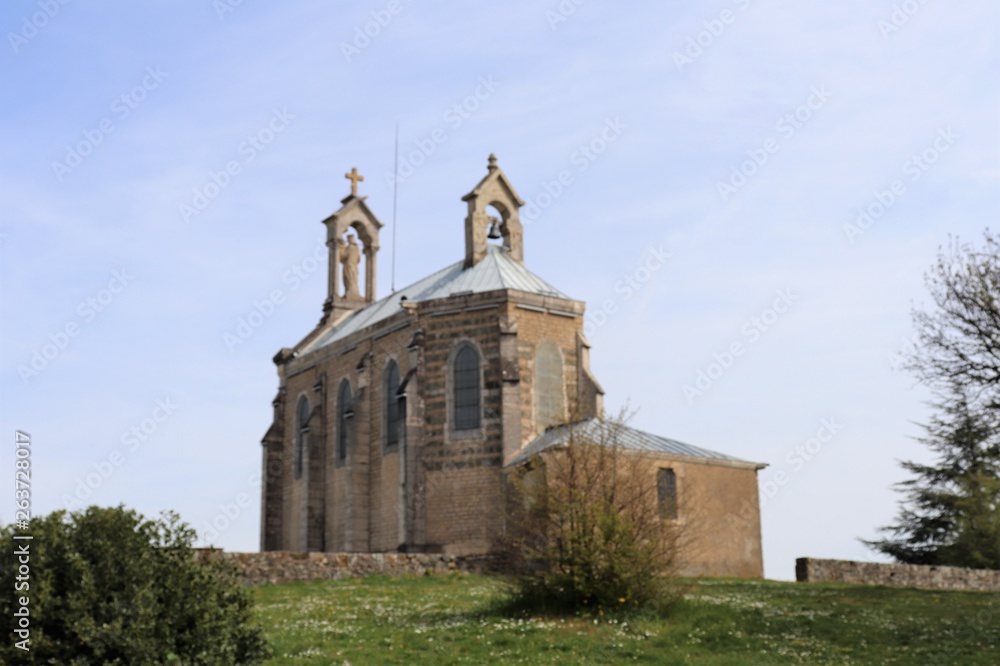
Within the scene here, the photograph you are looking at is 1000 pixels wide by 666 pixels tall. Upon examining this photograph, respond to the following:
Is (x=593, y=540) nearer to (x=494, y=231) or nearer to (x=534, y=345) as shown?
(x=534, y=345)

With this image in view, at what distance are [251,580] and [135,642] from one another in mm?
15451

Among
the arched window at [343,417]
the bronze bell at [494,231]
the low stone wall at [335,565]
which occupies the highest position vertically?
the bronze bell at [494,231]

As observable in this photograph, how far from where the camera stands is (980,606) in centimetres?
2430

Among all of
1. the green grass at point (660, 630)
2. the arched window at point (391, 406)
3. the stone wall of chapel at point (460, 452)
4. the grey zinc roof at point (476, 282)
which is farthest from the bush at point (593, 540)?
the arched window at point (391, 406)

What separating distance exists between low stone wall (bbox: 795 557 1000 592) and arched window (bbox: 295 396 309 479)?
22968 mm

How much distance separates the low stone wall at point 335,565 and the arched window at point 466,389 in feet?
20.6

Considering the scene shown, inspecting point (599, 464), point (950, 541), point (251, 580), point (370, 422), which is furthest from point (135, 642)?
point (950, 541)

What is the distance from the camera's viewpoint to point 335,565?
100 feet

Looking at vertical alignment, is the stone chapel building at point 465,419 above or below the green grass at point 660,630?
above

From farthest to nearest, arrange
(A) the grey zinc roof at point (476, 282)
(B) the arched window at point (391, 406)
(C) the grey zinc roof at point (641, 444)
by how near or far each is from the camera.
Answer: (B) the arched window at point (391, 406)
(A) the grey zinc roof at point (476, 282)
(C) the grey zinc roof at point (641, 444)

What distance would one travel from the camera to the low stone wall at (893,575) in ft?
98.5

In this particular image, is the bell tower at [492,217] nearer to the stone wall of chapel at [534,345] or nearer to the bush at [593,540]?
the stone wall of chapel at [534,345]

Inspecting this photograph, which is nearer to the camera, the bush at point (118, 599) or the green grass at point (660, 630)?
the bush at point (118, 599)

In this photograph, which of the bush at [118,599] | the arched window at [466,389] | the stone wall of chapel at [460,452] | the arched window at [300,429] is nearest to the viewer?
the bush at [118,599]
